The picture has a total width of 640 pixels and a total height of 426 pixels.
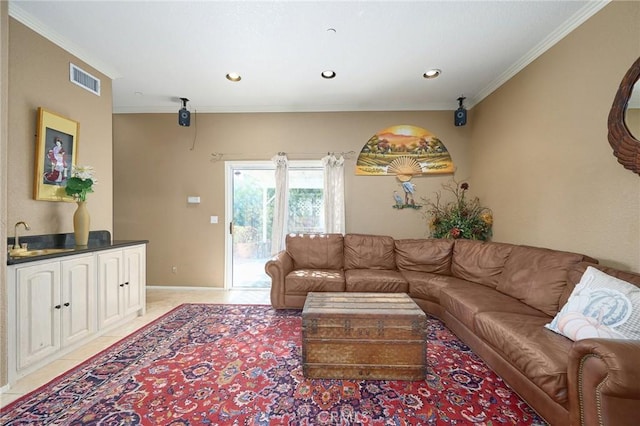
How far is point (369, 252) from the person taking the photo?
11.5 feet

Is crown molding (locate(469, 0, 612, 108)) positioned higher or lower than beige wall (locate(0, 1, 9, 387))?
higher

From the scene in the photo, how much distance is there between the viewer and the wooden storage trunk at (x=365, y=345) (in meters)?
1.76

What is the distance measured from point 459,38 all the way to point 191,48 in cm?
265

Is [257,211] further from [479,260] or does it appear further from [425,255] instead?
[479,260]

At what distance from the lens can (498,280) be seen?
2557 millimetres

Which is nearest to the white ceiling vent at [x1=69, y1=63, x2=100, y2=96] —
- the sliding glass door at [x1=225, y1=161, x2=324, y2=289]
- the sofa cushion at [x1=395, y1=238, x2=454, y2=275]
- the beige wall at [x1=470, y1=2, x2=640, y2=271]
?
the sliding glass door at [x1=225, y1=161, x2=324, y2=289]

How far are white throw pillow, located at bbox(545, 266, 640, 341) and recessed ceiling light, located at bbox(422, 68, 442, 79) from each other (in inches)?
96.5

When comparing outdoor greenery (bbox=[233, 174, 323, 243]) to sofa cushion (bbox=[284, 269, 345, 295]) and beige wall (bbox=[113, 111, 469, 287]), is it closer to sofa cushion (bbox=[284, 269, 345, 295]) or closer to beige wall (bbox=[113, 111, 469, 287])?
beige wall (bbox=[113, 111, 469, 287])

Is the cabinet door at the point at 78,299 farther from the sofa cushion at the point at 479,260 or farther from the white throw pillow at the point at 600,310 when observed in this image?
the sofa cushion at the point at 479,260

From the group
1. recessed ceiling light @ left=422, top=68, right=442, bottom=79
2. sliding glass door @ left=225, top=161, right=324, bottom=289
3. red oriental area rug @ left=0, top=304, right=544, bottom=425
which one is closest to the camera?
red oriental area rug @ left=0, top=304, right=544, bottom=425

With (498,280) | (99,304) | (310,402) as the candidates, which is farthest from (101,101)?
(498,280)

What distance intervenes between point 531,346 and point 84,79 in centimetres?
456

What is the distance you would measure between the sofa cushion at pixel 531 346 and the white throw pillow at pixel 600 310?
0.10 m

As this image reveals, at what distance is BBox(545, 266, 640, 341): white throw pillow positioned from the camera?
1.30 metres
